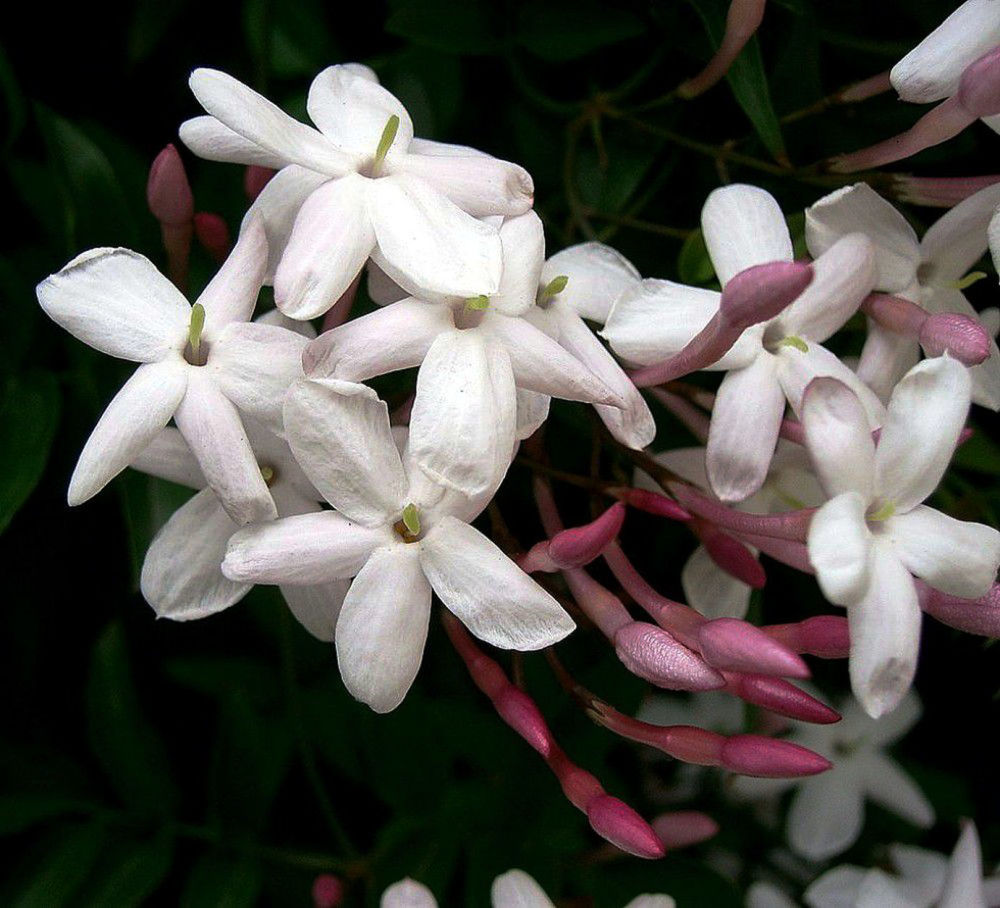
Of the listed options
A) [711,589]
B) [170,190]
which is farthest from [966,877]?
[170,190]

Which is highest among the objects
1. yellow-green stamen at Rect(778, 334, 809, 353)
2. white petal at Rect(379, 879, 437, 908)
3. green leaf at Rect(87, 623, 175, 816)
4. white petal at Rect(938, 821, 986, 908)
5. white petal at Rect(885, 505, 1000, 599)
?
yellow-green stamen at Rect(778, 334, 809, 353)

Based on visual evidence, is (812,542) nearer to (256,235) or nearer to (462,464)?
(462,464)

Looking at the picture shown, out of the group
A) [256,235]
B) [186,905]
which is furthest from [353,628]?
[186,905]

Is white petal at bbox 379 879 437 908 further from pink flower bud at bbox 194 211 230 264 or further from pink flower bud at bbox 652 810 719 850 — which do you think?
pink flower bud at bbox 194 211 230 264

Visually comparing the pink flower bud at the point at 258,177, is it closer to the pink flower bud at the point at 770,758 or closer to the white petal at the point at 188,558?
the white petal at the point at 188,558

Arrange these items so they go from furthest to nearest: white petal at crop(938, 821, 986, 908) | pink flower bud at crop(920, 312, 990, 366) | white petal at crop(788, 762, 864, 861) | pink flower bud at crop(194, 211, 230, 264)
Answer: white petal at crop(788, 762, 864, 861) → white petal at crop(938, 821, 986, 908) → pink flower bud at crop(194, 211, 230, 264) → pink flower bud at crop(920, 312, 990, 366)

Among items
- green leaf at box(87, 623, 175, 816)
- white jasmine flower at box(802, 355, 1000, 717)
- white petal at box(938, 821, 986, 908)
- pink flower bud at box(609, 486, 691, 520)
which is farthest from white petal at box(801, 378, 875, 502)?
green leaf at box(87, 623, 175, 816)

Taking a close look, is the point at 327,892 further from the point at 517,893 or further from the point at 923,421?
the point at 923,421
